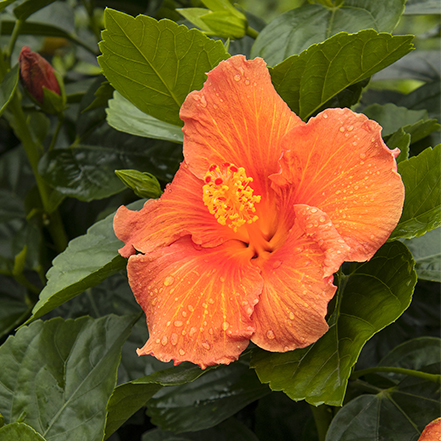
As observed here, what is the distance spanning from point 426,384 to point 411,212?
0.32m

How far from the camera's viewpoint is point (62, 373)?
0.81m

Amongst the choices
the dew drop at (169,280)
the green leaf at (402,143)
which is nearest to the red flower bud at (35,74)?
the dew drop at (169,280)

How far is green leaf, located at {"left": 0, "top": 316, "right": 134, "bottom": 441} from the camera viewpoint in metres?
0.76

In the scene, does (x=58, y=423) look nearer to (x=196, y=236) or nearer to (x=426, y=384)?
(x=196, y=236)

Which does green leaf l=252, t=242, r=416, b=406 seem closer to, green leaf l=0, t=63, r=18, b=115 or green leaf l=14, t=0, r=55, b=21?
green leaf l=0, t=63, r=18, b=115

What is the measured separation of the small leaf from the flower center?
0.45ft

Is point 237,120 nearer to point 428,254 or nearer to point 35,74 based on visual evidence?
point 428,254

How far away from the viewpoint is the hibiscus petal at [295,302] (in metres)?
0.58

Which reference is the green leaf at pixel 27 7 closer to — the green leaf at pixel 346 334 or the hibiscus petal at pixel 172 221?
the hibiscus petal at pixel 172 221

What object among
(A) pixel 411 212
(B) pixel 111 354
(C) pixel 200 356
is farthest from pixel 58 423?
(A) pixel 411 212

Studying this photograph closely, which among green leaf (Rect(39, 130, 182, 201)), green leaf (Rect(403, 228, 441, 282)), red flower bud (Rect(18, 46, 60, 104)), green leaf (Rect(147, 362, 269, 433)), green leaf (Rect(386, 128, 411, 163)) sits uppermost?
red flower bud (Rect(18, 46, 60, 104))

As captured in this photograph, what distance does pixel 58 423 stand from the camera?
2.52ft

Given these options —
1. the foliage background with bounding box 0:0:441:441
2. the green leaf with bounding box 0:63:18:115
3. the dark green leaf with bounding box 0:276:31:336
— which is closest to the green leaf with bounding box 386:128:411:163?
the foliage background with bounding box 0:0:441:441

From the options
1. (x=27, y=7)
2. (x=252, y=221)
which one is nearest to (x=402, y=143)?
(x=252, y=221)
